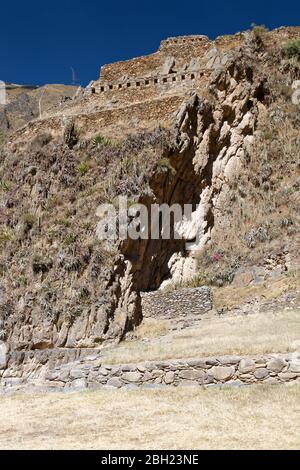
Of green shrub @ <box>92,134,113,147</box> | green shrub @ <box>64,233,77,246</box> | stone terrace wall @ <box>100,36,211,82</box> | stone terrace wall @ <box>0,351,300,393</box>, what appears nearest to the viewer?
stone terrace wall @ <box>0,351,300,393</box>

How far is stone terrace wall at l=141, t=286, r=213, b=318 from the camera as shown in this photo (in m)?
21.5

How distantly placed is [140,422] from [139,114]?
63.2 feet

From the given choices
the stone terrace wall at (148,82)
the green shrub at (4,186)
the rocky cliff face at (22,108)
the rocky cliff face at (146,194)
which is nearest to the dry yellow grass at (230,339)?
the rocky cliff face at (146,194)

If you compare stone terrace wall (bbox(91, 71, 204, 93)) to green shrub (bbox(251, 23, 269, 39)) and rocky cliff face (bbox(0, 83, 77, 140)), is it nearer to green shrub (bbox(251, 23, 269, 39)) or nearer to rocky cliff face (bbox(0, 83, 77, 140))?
green shrub (bbox(251, 23, 269, 39))

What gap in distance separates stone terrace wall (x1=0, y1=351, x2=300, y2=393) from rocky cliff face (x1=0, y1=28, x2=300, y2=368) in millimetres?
5137

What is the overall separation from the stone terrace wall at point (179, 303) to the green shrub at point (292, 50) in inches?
611

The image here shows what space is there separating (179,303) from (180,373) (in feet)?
32.2

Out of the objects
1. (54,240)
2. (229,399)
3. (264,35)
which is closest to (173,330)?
(54,240)

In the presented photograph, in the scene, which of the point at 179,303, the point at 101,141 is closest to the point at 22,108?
the point at 101,141

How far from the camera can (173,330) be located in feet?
65.9

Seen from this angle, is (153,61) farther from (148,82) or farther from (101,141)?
(101,141)

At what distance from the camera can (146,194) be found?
22156 millimetres

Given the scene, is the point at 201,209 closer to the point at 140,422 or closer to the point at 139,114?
the point at 139,114

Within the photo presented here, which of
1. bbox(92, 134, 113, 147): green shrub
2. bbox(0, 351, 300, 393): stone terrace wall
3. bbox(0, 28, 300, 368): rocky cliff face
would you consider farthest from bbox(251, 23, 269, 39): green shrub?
bbox(0, 351, 300, 393): stone terrace wall
